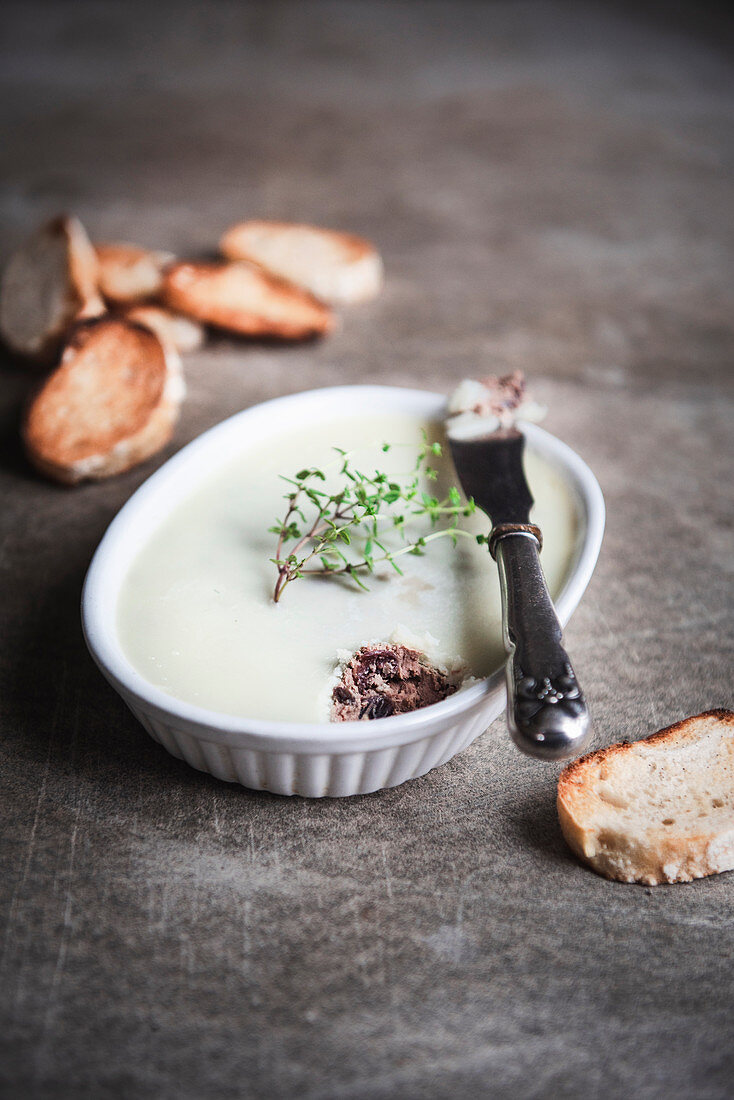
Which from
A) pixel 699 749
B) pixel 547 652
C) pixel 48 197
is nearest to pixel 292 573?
pixel 547 652

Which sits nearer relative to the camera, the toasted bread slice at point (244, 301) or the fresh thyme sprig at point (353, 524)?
the fresh thyme sprig at point (353, 524)

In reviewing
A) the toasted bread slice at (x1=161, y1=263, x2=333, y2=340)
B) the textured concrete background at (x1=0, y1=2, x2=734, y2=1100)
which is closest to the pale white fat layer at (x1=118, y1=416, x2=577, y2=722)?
the textured concrete background at (x1=0, y1=2, x2=734, y2=1100)

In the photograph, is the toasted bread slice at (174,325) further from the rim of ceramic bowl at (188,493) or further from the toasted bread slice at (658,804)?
the toasted bread slice at (658,804)

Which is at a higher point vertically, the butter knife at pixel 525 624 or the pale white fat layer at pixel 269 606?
the butter knife at pixel 525 624

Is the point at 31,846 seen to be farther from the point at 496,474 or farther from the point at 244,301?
the point at 244,301

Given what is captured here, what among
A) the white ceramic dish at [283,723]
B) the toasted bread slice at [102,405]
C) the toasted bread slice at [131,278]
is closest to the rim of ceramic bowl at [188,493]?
the white ceramic dish at [283,723]

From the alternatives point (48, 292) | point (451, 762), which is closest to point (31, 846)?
point (451, 762)
